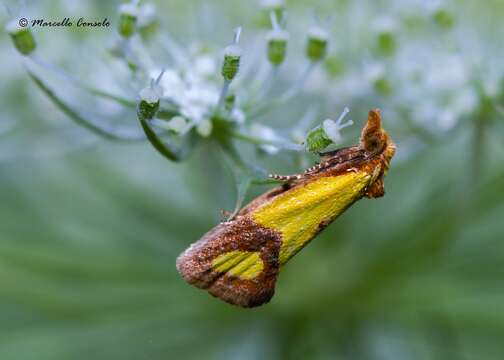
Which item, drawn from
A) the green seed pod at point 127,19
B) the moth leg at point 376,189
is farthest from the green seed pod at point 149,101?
the moth leg at point 376,189

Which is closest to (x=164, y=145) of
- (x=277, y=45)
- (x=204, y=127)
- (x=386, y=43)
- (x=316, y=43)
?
(x=204, y=127)

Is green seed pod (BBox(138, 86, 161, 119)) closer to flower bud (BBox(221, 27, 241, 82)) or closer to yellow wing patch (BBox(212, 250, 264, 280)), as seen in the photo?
flower bud (BBox(221, 27, 241, 82))

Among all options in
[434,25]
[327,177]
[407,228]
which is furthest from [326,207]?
[407,228]

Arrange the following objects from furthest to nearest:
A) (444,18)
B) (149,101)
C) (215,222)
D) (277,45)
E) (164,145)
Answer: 1. (215,222)
2. (444,18)
3. (277,45)
4. (164,145)
5. (149,101)

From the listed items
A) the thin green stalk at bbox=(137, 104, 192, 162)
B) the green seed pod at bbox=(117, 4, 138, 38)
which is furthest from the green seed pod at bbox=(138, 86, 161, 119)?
the green seed pod at bbox=(117, 4, 138, 38)

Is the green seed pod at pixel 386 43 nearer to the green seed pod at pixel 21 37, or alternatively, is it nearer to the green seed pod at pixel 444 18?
the green seed pod at pixel 444 18

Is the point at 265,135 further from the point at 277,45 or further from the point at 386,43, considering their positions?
the point at 386,43

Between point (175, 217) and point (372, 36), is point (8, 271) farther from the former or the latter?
point (372, 36)
